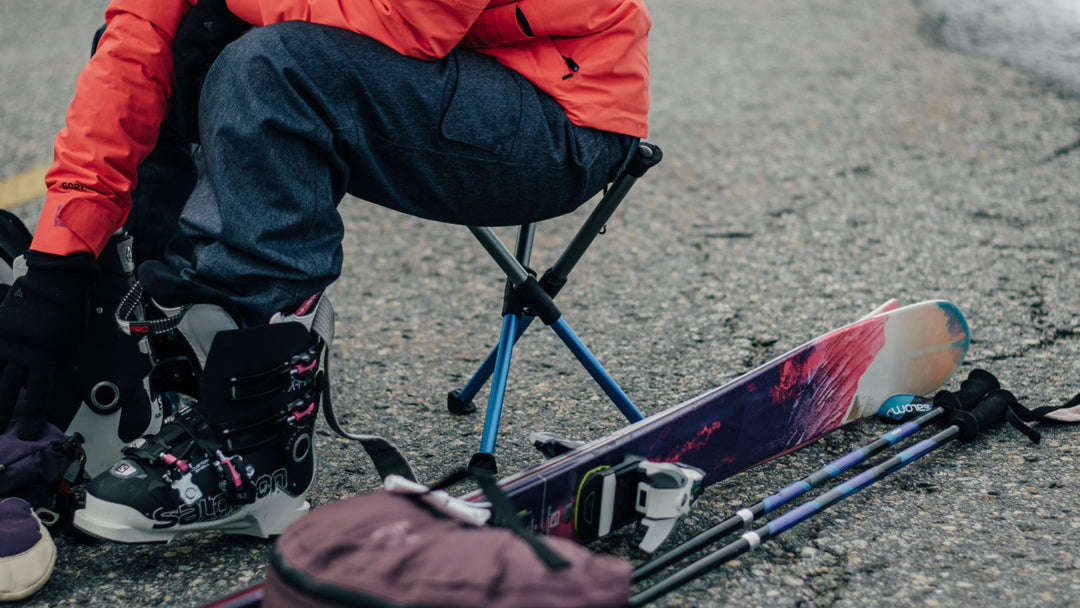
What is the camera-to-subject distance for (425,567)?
42.7 inches

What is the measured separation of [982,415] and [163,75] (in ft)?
5.89

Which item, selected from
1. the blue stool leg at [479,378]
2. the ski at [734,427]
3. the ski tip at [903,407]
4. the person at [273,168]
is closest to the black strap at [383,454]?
the person at [273,168]

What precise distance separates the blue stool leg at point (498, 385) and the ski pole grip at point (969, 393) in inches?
38.1

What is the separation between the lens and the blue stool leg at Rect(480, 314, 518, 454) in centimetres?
186

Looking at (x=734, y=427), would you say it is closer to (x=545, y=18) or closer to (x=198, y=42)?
(x=545, y=18)

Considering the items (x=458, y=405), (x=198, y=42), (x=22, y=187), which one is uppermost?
(x=198, y=42)

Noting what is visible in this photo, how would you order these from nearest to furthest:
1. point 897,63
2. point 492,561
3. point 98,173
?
1. point 492,561
2. point 98,173
3. point 897,63

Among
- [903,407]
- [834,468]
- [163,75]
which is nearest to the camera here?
[163,75]

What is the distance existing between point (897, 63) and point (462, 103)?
436 cm

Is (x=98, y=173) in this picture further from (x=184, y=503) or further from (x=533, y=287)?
(x=533, y=287)

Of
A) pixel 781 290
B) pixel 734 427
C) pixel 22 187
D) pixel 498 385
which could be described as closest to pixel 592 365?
pixel 498 385

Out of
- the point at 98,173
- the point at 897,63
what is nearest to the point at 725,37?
the point at 897,63

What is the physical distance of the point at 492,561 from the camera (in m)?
1.09

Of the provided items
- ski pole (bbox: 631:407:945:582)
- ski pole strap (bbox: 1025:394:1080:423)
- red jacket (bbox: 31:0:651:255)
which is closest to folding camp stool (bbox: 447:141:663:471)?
red jacket (bbox: 31:0:651:255)
